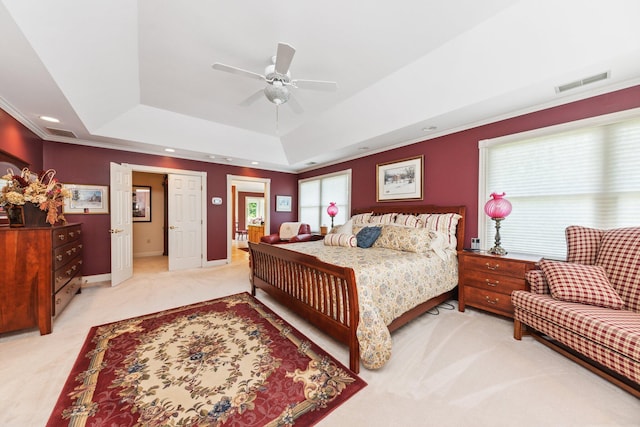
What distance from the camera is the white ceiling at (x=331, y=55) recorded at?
182 centimetres

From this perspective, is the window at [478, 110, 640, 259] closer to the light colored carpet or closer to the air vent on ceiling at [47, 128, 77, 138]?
the light colored carpet

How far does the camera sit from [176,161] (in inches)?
198

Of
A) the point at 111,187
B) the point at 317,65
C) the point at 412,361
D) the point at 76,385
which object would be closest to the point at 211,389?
the point at 76,385

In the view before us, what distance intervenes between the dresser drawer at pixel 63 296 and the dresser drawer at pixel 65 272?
7cm

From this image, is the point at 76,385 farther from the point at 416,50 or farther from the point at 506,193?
the point at 506,193

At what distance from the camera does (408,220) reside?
3.71m

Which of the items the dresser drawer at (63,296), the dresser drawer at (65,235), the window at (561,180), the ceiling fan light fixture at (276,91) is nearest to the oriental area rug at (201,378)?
the dresser drawer at (63,296)

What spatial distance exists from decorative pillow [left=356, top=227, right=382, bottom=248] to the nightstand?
3.58 feet

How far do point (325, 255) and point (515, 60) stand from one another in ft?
8.85

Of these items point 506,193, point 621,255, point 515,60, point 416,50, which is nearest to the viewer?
point 621,255

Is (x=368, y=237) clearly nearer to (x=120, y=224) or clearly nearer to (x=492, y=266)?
(x=492, y=266)

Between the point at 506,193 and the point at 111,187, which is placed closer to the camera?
the point at 506,193

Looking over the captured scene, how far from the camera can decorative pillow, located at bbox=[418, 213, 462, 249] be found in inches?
129

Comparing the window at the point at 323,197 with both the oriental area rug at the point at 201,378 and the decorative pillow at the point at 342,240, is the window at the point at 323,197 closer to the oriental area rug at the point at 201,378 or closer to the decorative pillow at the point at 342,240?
the decorative pillow at the point at 342,240
